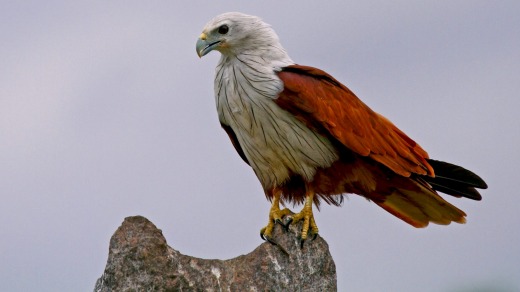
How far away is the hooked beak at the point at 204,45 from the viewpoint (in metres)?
7.65

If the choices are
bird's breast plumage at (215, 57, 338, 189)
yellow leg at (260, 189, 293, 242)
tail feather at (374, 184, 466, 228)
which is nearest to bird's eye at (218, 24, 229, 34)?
bird's breast plumage at (215, 57, 338, 189)

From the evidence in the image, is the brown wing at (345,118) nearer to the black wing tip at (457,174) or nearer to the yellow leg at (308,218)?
the black wing tip at (457,174)

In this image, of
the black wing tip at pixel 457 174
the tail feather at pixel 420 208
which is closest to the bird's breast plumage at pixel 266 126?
the tail feather at pixel 420 208

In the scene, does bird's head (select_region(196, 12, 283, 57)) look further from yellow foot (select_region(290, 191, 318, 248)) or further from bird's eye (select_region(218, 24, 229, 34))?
yellow foot (select_region(290, 191, 318, 248))

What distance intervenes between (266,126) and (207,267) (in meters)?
1.42

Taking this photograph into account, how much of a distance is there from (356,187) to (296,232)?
972 mm

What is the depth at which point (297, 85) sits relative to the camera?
7457mm

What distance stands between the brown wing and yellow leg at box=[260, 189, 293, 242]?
757 mm

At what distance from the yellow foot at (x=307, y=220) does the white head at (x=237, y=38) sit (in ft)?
4.37

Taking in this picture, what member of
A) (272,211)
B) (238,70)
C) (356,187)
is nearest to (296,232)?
(272,211)

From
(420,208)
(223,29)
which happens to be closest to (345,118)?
(223,29)

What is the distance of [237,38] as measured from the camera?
305 inches

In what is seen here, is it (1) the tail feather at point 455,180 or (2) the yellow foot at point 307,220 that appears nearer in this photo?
(2) the yellow foot at point 307,220

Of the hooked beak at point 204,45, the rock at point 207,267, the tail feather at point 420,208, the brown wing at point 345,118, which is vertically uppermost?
the hooked beak at point 204,45
